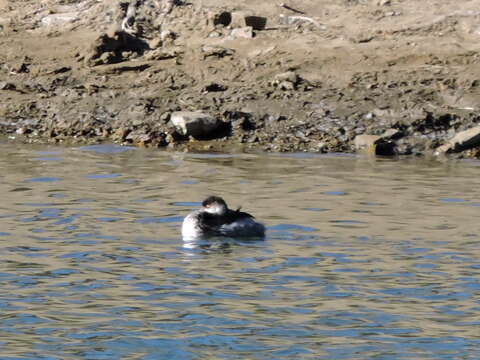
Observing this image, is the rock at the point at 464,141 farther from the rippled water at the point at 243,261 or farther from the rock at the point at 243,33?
the rock at the point at 243,33

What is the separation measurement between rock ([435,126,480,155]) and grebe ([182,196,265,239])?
5160mm

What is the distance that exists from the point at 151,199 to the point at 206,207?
5.94ft

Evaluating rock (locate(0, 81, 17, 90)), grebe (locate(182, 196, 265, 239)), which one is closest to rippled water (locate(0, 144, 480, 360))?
grebe (locate(182, 196, 265, 239))

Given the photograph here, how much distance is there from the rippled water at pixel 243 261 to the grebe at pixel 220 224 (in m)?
0.13

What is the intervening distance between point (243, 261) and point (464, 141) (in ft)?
20.0

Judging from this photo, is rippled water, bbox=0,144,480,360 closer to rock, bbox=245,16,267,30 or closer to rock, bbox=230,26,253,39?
rock, bbox=230,26,253,39

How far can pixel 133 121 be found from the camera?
57.5 ft

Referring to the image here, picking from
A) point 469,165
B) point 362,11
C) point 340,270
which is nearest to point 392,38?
point 362,11

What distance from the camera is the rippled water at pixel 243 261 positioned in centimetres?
820

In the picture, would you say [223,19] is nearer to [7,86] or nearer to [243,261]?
[7,86]

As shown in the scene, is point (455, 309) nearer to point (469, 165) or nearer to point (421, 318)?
point (421, 318)

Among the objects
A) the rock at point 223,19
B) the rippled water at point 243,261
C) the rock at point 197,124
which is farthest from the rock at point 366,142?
the rock at point 223,19

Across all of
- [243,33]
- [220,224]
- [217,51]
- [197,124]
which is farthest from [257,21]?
[220,224]

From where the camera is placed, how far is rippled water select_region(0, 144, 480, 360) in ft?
26.9
